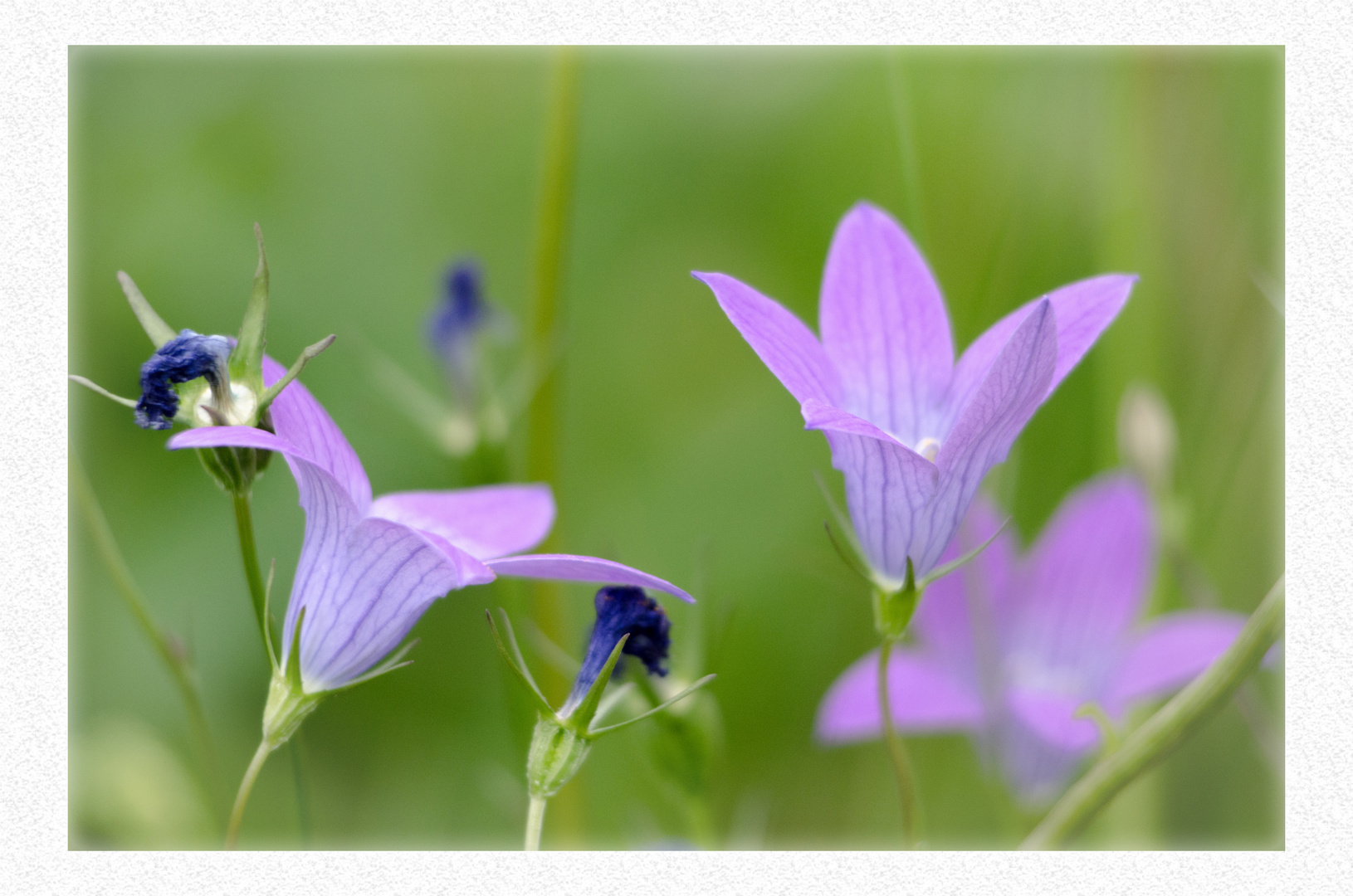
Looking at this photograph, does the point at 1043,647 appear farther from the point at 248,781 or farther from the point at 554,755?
the point at 248,781

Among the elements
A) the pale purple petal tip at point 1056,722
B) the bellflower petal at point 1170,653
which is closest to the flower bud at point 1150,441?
the bellflower petal at point 1170,653

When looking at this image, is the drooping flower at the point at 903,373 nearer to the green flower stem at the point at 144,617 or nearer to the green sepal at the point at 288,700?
the green sepal at the point at 288,700

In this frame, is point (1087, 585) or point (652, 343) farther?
point (652, 343)

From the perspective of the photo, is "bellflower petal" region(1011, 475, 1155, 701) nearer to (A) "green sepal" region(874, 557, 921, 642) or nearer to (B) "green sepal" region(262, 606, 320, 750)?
(A) "green sepal" region(874, 557, 921, 642)

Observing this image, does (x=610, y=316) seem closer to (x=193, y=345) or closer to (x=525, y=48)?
(x=525, y=48)

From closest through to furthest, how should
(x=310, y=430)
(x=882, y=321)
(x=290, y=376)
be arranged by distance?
(x=290, y=376) < (x=310, y=430) < (x=882, y=321)

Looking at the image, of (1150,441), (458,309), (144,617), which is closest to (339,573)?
(144,617)

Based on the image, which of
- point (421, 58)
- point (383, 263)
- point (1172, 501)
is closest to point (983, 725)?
point (1172, 501)
